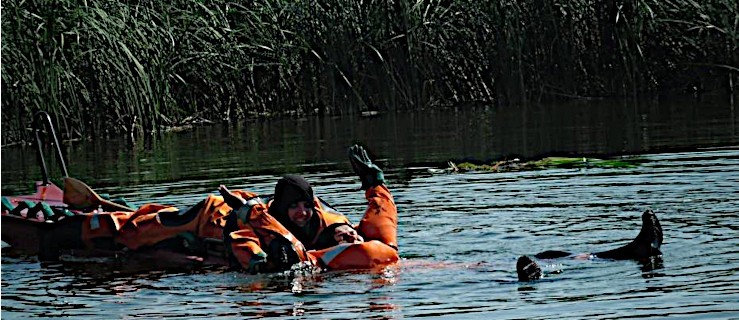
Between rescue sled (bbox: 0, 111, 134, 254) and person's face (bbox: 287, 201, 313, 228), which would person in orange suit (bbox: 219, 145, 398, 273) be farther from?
rescue sled (bbox: 0, 111, 134, 254)

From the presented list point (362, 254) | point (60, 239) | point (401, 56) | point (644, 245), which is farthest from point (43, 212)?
point (401, 56)

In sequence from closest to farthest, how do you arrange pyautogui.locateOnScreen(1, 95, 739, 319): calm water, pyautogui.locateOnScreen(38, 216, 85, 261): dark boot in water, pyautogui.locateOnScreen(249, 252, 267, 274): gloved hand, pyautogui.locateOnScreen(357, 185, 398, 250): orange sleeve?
pyautogui.locateOnScreen(1, 95, 739, 319): calm water, pyautogui.locateOnScreen(249, 252, 267, 274): gloved hand, pyautogui.locateOnScreen(357, 185, 398, 250): orange sleeve, pyautogui.locateOnScreen(38, 216, 85, 261): dark boot in water

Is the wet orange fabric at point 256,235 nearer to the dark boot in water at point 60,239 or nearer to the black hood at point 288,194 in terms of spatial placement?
the black hood at point 288,194

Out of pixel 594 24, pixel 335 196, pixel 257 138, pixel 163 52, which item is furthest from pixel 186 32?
pixel 335 196

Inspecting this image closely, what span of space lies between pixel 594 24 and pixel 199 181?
368 inches

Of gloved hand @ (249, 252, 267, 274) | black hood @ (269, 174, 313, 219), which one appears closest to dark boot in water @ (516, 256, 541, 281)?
gloved hand @ (249, 252, 267, 274)

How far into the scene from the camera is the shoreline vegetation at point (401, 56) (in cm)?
2184

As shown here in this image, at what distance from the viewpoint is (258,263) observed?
30.5 ft

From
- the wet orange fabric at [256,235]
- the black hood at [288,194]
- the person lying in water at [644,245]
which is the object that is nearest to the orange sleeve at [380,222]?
the black hood at [288,194]

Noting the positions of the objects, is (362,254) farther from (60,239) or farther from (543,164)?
(543,164)

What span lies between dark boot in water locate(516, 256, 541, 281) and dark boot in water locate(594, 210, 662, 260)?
75cm

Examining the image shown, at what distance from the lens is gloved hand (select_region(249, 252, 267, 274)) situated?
9305 mm

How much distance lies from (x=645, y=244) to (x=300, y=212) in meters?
2.21

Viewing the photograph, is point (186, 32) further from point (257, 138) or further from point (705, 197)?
point (705, 197)
